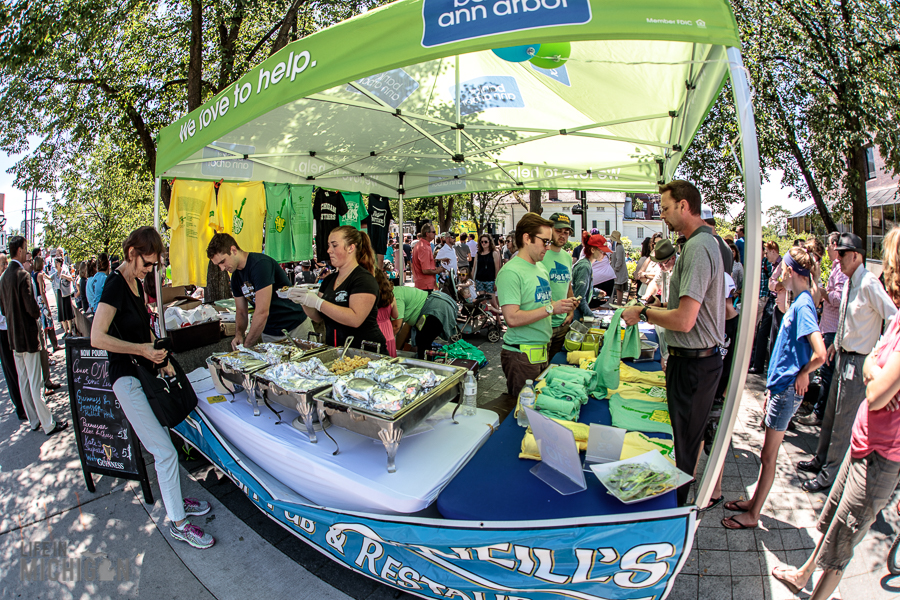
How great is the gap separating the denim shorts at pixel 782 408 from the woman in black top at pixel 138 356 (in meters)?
3.78

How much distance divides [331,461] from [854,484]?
2579mm

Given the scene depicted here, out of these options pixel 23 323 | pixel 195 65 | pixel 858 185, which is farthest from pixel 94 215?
pixel 858 185

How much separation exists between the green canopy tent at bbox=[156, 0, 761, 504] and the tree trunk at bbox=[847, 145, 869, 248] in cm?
713

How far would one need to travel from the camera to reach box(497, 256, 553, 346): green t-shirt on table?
3025mm

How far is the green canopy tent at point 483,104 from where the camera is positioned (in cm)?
167

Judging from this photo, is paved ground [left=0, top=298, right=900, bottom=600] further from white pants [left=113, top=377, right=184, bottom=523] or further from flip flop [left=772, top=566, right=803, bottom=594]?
white pants [left=113, top=377, right=184, bottom=523]

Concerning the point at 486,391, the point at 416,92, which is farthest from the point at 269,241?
the point at 486,391

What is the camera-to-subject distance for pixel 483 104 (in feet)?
14.0

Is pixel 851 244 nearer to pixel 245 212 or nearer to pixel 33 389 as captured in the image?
pixel 245 212

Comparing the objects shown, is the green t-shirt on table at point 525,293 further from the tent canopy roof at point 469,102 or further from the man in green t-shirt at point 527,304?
the tent canopy roof at point 469,102

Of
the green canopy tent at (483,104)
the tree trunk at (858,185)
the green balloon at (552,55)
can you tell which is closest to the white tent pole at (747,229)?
the green canopy tent at (483,104)

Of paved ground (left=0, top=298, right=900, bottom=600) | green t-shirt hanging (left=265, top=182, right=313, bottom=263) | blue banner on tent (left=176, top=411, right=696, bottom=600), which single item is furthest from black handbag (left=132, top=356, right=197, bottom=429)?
green t-shirt hanging (left=265, top=182, right=313, bottom=263)

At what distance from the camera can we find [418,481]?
209cm

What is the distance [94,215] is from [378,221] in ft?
56.6
